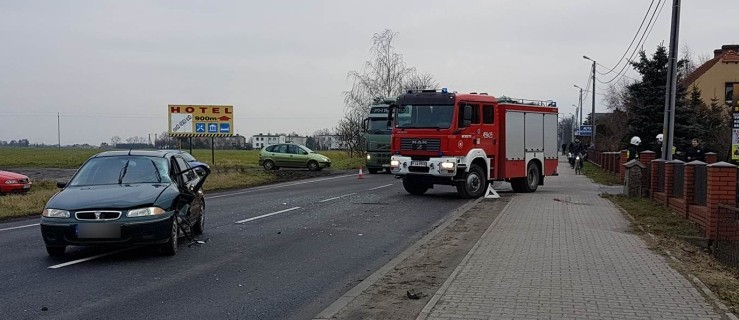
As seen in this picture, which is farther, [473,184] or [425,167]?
[473,184]

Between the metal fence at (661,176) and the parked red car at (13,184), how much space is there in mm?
18279

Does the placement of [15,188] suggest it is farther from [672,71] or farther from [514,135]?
[672,71]

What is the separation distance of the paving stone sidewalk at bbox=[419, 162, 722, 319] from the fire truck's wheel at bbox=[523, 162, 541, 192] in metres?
9.62

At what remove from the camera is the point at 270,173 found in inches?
1316

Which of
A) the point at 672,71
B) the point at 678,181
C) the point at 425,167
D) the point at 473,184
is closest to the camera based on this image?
the point at 678,181

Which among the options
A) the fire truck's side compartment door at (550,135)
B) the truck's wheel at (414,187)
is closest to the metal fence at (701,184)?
the truck's wheel at (414,187)

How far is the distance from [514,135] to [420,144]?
3460mm

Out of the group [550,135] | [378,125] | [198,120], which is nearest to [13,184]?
[550,135]

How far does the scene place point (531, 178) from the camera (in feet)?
74.0

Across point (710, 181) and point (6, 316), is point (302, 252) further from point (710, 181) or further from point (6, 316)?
point (710, 181)

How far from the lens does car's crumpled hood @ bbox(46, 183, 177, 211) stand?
8.84 m

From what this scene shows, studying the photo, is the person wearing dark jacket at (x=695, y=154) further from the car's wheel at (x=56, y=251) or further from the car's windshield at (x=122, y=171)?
the car's wheel at (x=56, y=251)

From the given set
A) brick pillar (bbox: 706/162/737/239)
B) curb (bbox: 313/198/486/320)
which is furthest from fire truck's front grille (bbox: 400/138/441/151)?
brick pillar (bbox: 706/162/737/239)

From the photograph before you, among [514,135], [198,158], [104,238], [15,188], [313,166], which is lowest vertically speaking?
[198,158]
